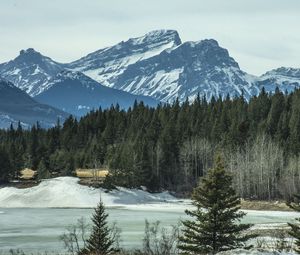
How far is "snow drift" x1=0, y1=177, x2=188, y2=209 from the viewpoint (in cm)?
11171

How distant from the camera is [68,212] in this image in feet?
311

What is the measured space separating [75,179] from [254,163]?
3461 cm

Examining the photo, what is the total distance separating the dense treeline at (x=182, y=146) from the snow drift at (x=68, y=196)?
19.6 feet

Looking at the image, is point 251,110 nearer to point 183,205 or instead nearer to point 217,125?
point 217,125

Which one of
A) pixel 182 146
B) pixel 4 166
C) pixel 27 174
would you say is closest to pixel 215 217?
pixel 4 166

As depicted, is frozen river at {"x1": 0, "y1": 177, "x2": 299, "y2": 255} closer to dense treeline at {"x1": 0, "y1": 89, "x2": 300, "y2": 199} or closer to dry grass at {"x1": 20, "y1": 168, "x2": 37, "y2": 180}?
dense treeline at {"x1": 0, "y1": 89, "x2": 300, "y2": 199}

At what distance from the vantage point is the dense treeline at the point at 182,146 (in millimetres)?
121000

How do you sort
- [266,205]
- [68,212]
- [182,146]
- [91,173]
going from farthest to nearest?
1. [182,146]
2. [91,173]
3. [266,205]
4. [68,212]

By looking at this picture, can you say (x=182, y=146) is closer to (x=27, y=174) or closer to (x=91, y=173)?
(x=91, y=173)

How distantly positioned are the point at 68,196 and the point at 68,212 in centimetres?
1903

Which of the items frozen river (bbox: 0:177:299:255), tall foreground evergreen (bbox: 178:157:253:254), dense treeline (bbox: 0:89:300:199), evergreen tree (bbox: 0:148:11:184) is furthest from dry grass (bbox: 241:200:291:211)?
tall foreground evergreen (bbox: 178:157:253:254)

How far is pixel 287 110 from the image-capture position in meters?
162

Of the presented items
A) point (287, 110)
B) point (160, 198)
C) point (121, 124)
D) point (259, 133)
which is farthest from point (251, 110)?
point (160, 198)

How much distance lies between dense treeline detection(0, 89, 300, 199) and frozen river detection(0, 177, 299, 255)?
7953 millimetres
